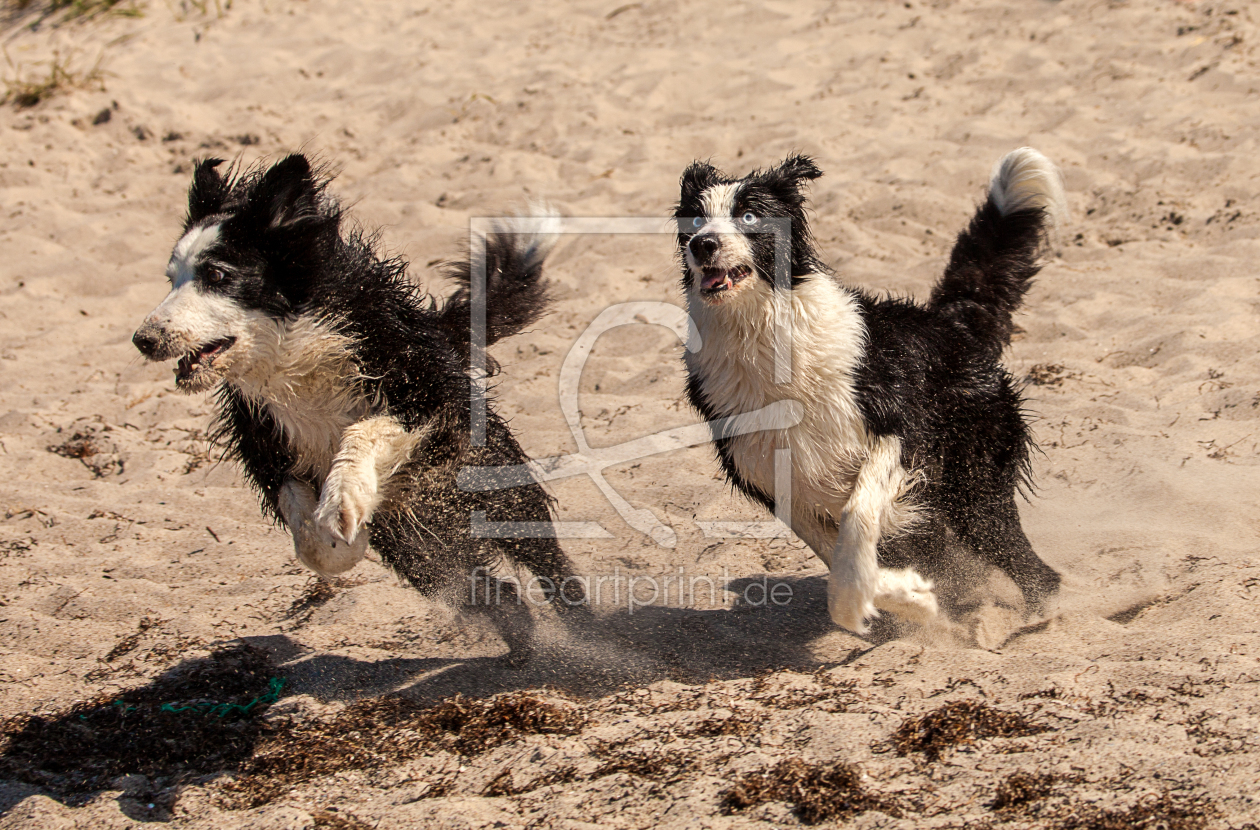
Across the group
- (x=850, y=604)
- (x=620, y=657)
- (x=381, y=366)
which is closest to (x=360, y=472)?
(x=381, y=366)

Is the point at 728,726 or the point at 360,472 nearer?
the point at 728,726

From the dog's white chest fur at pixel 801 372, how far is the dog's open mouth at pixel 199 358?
1464 mm

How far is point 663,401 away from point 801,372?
1861mm

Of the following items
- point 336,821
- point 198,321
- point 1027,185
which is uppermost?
point 1027,185

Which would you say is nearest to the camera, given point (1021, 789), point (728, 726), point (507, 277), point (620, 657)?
point (1021, 789)

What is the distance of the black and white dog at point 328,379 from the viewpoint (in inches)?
131

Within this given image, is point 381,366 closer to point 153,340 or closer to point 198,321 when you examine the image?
point 198,321

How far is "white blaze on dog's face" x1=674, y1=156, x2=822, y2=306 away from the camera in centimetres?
332

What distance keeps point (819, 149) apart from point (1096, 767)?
4838mm

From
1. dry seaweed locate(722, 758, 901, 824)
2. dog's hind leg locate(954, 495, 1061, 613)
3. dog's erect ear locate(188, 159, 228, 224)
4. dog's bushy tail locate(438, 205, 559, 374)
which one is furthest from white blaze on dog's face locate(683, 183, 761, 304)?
dog's erect ear locate(188, 159, 228, 224)

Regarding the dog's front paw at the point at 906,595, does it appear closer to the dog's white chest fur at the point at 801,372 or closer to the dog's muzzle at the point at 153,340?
the dog's white chest fur at the point at 801,372

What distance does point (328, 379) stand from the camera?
350 cm

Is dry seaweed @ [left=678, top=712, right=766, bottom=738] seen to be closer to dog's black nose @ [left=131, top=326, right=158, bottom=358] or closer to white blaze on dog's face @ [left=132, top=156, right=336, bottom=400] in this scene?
white blaze on dog's face @ [left=132, top=156, right=336, bottom=400]

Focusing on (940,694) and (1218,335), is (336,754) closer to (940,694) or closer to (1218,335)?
(940,694)
